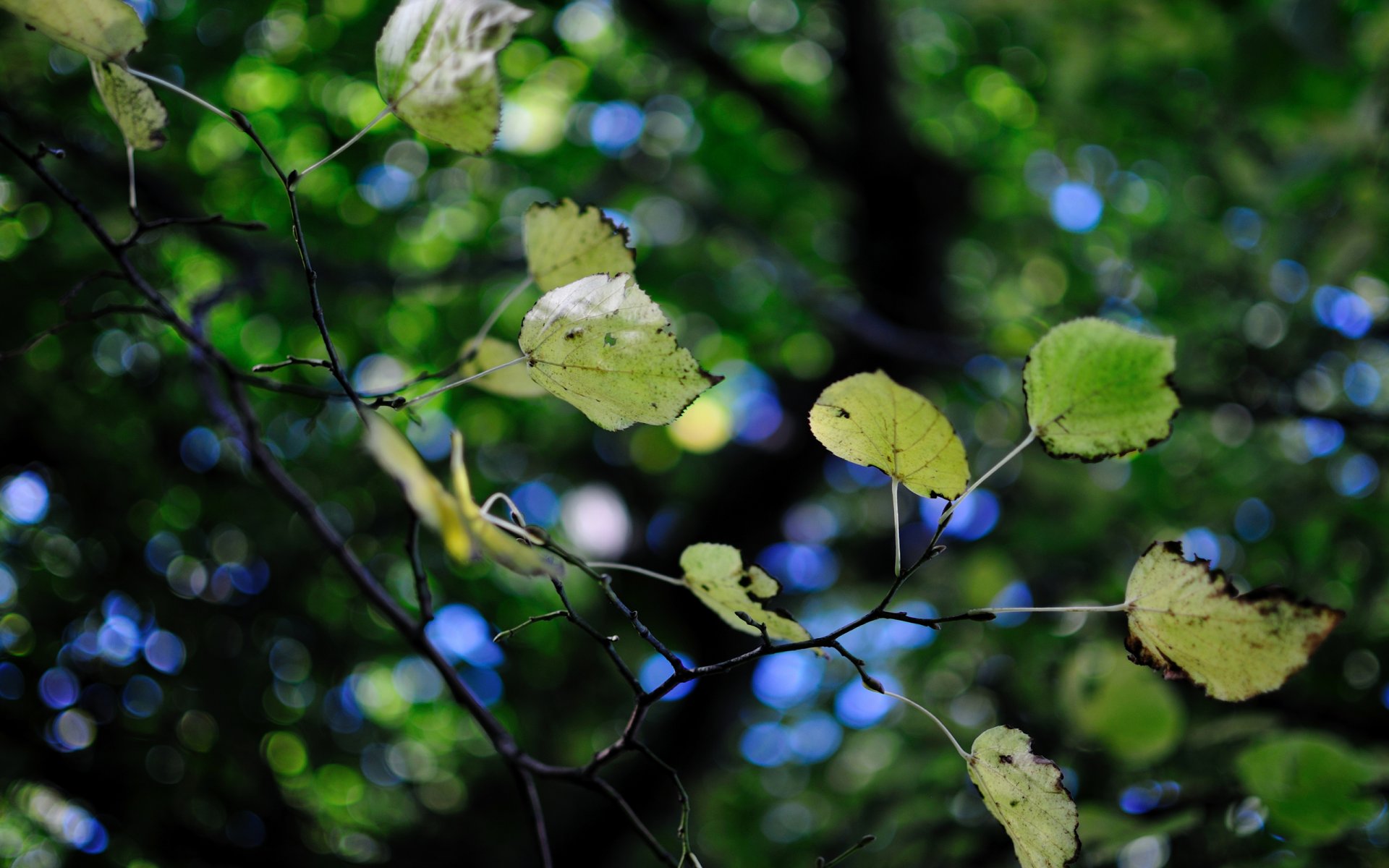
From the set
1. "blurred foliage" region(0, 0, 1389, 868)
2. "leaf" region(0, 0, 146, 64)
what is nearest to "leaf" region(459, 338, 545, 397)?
"leaf" region(0, 0, 146, 64)

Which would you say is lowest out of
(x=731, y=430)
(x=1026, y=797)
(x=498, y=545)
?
(x=731, y=430)

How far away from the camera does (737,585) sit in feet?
1.52

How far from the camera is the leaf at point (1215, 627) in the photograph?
1.21 ft

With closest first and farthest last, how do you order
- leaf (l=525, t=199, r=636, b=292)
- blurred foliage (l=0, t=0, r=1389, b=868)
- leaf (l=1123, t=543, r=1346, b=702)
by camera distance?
leaf (l=1123, t=543, r=1346, b=702) < leaf (l=525, t=199, r=636, b=292) < blurred foliage (l=0, t=0, r=1389, b=868)

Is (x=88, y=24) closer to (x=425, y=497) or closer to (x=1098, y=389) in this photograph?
(x=425, y=497)

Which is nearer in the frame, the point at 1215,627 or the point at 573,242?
the point at 1215,627

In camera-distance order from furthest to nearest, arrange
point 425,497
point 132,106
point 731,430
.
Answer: point 731,430 < point 132,106 < point 425,497

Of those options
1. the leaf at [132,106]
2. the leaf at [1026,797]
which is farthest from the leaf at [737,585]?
the leaf at [132,106]

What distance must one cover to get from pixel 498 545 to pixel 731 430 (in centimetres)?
290

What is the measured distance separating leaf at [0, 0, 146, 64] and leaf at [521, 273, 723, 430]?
0.29 m

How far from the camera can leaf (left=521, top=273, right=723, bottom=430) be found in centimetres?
42

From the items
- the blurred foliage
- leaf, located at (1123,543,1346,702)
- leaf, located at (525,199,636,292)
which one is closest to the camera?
leaf, located at (1123,543,1346,702)

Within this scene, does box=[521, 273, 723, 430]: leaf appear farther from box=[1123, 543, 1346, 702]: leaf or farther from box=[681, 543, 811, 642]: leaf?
box=[1123, 543, 1346, 702]: leaf

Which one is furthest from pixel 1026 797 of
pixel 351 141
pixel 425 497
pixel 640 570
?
pixel 351 141
